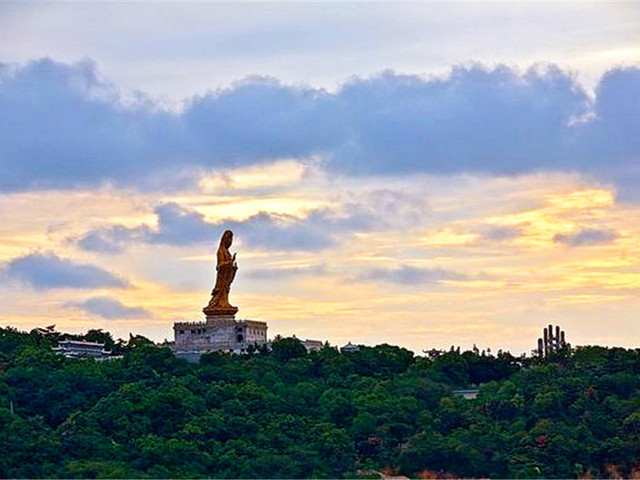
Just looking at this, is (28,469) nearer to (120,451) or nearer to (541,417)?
(120,451)

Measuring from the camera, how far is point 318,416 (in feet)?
252

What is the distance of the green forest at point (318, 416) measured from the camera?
233 feet

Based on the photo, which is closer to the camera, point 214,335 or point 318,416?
point 318,416

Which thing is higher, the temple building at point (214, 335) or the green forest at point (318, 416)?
the temple building at point (214, 335)

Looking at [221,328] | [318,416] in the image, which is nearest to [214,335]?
A: [221,328]

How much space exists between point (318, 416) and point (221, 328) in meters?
13.4

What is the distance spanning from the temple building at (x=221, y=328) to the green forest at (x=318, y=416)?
348 centimetres

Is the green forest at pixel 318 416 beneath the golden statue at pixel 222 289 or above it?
beneath

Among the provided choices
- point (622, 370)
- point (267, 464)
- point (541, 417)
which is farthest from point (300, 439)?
point (622, 370)

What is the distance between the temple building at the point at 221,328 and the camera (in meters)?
88.8

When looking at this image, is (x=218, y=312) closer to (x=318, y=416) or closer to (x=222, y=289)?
(x=222, y=289)

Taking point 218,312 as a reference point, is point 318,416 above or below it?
below

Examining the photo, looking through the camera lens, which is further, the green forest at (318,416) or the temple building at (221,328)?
the temple building at (221,328)

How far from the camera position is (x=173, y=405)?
75.2 m
